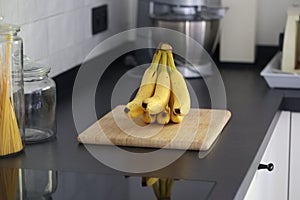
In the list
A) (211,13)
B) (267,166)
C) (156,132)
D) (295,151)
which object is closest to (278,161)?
(295,151)

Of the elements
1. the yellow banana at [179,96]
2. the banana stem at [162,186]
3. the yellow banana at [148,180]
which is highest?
the yellow banana at [179,96]

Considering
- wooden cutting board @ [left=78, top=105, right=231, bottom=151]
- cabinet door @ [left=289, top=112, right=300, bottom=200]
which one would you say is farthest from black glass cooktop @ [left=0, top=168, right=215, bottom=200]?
cabinet door @ [left=289, top=112, right=300, bottom=200]

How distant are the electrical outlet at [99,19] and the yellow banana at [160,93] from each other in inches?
32.6

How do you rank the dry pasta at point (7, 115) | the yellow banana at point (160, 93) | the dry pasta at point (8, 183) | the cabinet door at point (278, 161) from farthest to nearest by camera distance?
1. the cabinet door at point (278, 161)
2. the yellow banana at point (160, 93)
3. the dry pasta at point (7, 115)
4. the dry pasta at point (8, 183)

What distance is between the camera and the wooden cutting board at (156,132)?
1.53 metres

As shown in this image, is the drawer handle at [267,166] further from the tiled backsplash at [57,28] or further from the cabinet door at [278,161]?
the tiled backsplash at [57,28]

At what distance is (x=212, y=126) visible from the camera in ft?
5.42

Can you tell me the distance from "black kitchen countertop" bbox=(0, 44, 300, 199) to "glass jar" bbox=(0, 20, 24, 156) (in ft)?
0.13

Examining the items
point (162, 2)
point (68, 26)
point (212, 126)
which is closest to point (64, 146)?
point (212, 126)

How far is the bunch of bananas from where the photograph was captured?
1.61 metres

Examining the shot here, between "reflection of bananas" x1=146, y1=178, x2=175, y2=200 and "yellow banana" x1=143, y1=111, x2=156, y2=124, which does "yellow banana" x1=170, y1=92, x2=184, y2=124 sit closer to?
"yellow banana" x1=143, y1=111, x2=156, y2=124

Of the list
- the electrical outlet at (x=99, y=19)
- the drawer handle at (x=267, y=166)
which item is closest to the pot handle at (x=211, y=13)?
the electrical outlet at (x=99, y=19)

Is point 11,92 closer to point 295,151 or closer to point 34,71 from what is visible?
point 34,71

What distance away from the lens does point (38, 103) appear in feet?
5.21
